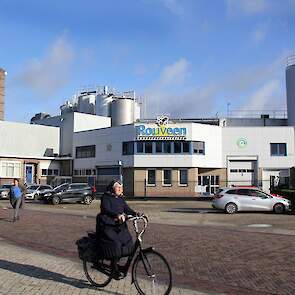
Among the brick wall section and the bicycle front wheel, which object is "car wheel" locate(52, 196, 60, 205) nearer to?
the brick wall section

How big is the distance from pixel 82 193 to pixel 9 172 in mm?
18811

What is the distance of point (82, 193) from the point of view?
1474 inches

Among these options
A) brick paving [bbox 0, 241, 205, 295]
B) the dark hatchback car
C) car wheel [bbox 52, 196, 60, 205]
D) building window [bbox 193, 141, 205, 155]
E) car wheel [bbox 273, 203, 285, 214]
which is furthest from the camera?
building window [bbox 193, 141, 205, 155]

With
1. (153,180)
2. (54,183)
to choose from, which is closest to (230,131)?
(153,180)

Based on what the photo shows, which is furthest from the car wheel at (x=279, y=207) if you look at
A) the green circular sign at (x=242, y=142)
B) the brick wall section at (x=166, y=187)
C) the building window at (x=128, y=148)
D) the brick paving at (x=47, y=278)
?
the green circular sign at (x=242, y=142)

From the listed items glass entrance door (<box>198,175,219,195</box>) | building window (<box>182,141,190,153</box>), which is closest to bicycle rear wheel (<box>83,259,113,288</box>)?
building window (<box>182,141,190,153</box>)

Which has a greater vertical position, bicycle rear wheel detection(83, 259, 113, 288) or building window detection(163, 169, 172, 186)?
building window detection(163, 169, 172, 186)

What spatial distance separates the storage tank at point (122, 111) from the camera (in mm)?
64756

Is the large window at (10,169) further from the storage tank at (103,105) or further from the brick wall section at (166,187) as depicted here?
the storage tank at (103,105)

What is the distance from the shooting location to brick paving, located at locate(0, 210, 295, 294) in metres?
8.35

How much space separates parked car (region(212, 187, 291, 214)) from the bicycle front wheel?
19.7 m

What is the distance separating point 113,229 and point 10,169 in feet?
159

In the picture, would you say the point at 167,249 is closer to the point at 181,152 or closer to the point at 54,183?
the point at 181,152

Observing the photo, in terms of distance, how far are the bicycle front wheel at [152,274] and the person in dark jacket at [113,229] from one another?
31cm
